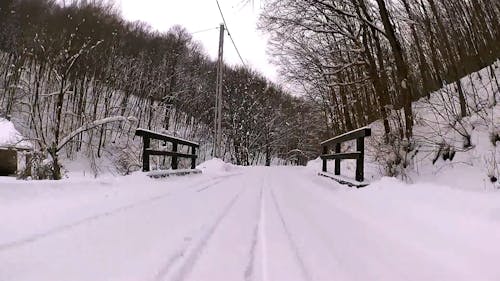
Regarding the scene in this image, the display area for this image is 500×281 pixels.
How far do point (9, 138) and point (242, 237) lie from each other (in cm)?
1513

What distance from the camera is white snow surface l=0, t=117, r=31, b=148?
1466cm

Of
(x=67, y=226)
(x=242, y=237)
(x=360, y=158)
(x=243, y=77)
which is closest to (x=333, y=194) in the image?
(x=360, y=158)

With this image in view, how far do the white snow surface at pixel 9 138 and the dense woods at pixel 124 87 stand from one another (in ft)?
25.4

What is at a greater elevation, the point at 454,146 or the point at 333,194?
the point at 454,146

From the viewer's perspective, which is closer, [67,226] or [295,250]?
[295,250]

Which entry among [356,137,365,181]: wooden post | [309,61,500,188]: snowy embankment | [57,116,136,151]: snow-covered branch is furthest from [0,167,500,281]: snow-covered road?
[57,116,136,151]: snow-covered branch

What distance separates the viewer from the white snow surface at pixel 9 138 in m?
14.7

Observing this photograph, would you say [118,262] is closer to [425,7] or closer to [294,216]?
[294,216]

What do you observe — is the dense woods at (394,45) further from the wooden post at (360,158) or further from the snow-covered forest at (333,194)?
the wooden post at (360,158)

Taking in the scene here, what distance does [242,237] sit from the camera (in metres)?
3.92

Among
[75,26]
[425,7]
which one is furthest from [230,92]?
[425,7]

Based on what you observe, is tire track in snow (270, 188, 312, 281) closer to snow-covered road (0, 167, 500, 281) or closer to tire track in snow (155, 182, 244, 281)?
snow-covered road (0, 167, 500, 281)

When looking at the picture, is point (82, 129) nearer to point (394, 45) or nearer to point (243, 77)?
point (394, 45)

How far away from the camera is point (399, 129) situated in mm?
9469
